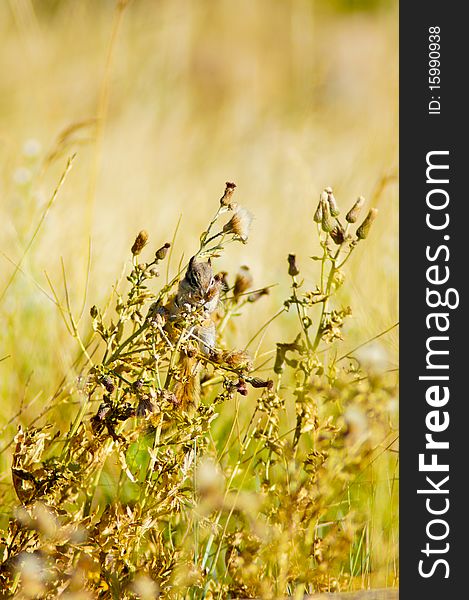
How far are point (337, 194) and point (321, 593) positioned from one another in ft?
8.56

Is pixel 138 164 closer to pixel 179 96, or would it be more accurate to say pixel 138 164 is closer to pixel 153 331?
pixel 179 96

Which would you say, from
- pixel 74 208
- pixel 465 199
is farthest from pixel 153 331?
pixel 74 208

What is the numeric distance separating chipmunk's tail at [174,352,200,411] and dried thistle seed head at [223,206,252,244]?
215 mm

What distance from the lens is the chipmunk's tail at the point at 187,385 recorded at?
1.52 m

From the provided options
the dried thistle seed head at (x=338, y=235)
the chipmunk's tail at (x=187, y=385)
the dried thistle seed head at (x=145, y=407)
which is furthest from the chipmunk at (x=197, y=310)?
the dried thistle seed head at (x=338, y=235)

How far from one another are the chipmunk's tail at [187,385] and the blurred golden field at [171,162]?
0.20 metres

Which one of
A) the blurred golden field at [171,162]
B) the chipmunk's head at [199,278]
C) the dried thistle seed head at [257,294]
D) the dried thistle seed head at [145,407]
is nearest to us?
the dried thistle seed head at [145,407]

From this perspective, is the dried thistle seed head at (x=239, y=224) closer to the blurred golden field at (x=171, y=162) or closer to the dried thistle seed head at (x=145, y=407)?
the blurred golden field at (x=171, y=162)

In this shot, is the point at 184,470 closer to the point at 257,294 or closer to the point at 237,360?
the point at 237,360

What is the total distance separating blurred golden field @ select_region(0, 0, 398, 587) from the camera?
239cm

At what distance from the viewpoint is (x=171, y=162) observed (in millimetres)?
5535

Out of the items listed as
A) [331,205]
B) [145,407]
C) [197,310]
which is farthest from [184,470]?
[331,205]

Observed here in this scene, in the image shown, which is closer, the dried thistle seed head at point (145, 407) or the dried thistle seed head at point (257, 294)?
the dried thistle seed head at point (145, 407)

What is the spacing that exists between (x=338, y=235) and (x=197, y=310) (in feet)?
0.91
